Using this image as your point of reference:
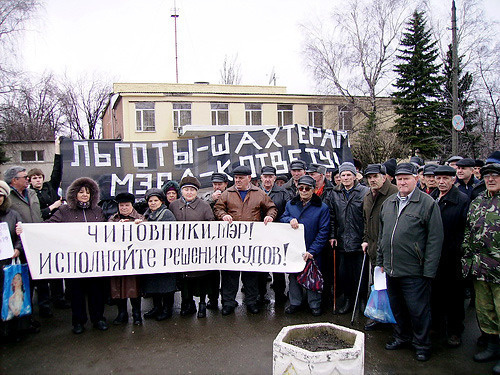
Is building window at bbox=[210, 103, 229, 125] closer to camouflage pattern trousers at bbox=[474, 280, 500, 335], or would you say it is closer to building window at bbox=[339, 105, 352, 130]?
building window at bbox=[339, 105, 352, 130]

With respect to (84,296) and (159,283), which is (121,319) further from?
(159,283)

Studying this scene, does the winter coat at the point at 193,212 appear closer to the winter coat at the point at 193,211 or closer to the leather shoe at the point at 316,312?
the winter coat at the point at 193,211

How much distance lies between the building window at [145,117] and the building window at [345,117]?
1484 cm

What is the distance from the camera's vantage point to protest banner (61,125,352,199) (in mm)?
6406

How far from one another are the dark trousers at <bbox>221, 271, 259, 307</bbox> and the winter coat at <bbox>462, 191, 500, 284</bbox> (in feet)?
8.70

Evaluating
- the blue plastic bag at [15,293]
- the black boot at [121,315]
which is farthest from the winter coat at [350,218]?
the blue plastic bag at [15,293]

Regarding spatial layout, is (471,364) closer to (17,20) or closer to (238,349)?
(238,349)

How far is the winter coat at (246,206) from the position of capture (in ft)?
17.5

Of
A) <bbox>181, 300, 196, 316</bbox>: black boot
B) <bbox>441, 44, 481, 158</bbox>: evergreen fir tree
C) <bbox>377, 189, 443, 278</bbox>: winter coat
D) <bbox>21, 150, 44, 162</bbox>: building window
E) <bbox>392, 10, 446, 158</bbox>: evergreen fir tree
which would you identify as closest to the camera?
<bbox>377, 189, 443, 278</bbox>: winter coat

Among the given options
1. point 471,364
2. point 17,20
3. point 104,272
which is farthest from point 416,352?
point 17,20

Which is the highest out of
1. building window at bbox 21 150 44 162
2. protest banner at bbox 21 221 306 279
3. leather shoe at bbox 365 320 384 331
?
building window at bbox 21 150 44 162

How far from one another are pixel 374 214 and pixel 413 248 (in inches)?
38.2

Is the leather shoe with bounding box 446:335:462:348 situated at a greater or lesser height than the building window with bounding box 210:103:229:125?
lesser

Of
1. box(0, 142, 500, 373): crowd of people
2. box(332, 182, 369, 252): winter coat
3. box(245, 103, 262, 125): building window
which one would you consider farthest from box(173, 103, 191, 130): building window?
box(332, 182, 369, 252): winter coat
